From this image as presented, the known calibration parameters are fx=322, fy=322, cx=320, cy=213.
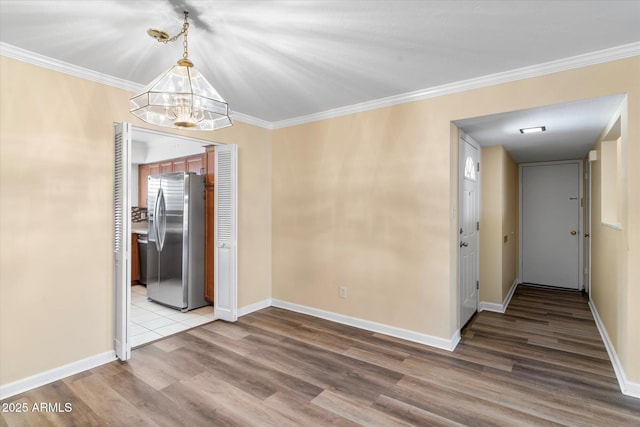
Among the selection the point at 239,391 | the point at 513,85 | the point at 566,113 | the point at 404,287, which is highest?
the point at 513,85

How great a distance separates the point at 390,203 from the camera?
3.43 meters

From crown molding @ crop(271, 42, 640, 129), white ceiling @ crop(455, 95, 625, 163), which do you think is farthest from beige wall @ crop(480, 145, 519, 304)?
crown molding @ crop(271, 42, 640, 129)

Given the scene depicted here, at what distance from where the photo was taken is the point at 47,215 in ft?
8.25

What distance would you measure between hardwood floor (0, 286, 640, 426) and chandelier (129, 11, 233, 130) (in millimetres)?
1928

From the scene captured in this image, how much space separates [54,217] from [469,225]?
4.11m

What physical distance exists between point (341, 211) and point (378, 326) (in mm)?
1347

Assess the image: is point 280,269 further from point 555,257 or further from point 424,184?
point 555,257

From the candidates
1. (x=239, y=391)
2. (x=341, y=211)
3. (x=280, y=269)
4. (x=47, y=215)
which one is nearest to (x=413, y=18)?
(x=341, y=211)

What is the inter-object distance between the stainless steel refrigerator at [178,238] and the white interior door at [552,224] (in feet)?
17.8

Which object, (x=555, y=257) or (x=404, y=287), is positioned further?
(x=555, y=257)

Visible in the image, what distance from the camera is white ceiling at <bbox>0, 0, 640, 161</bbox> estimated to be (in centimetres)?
186

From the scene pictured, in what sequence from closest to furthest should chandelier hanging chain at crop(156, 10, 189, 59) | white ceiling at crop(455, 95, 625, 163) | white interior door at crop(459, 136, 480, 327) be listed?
chandelier hanging chain at crop(156, 10, 189, 59) < white ceiling at crop(455, 95, 625, 163) < white interior door at crop(459, 136, 480, 327)

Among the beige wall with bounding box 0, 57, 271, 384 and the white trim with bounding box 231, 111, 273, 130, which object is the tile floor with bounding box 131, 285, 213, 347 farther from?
the white trim with bounding box 231, 111, 273, 130

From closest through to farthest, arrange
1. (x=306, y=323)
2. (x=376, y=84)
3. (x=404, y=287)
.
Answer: (x=376, y=84) < (x=404, y=287) < (x=306, y=323)
